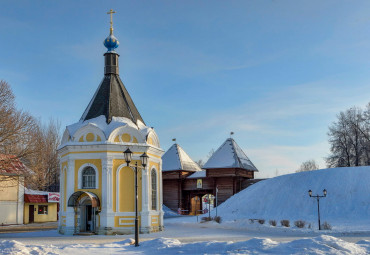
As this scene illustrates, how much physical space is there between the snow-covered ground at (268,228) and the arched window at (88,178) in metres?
2.85

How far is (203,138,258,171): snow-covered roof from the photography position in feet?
130

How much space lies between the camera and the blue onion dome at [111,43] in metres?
25.4

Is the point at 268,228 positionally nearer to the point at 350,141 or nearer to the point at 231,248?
the point at 231,248

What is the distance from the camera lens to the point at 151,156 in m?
23.5

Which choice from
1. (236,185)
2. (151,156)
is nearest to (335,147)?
(236,185)

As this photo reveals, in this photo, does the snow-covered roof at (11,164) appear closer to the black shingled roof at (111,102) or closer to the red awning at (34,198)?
the black shingled roof at (111,102)

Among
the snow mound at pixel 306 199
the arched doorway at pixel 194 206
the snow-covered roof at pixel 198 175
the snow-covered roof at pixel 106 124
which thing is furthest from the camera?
the arched doorway at pixel 194 206

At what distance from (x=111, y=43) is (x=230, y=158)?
18.6 meters

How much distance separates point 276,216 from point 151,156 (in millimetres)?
12474

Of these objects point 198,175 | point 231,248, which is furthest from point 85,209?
point 198,175

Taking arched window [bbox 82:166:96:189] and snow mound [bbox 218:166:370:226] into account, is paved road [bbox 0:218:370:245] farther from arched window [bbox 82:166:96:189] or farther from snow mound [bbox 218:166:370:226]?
snow mound [bbox 218:166:370:226]

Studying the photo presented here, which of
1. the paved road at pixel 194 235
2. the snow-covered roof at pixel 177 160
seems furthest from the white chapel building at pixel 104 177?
the snow-covered roof at pixel 177 160

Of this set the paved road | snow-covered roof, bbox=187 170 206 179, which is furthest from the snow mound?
the paved road

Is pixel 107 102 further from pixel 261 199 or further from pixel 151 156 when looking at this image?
pixel 261 199
